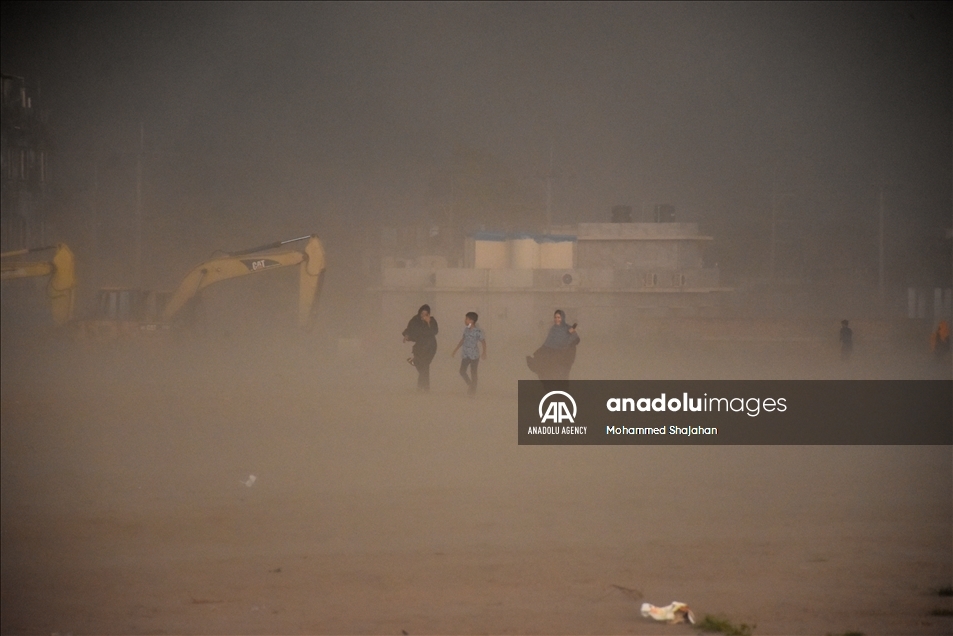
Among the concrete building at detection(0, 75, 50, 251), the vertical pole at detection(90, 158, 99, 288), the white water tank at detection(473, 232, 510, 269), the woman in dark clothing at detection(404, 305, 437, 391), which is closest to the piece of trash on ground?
the woman in dark clothing at detection(404, 305, 437, 391)

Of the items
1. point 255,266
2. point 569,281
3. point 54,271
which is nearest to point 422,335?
point 255,266

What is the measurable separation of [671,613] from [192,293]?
19420mm

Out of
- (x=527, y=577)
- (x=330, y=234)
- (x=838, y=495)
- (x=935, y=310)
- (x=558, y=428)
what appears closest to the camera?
(x=527, y=577)

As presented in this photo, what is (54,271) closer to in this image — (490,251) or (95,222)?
(490,251)

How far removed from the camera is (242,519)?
838 cm

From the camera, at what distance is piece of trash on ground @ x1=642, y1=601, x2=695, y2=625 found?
6399mm

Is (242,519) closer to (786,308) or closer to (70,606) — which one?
(70,606)

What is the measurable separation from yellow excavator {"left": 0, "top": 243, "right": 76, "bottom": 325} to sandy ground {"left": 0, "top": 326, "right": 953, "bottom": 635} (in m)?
8.75

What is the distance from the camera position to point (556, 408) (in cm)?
1298

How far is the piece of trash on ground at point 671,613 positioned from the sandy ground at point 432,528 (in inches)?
2.7

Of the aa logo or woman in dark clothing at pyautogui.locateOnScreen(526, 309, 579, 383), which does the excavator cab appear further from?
the aa logo

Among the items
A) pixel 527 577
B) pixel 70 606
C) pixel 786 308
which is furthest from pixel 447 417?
pixel 786 308

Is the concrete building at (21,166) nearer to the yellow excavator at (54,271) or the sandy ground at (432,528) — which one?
the yellow excavator at (54,271)

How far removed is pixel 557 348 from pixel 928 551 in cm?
617
